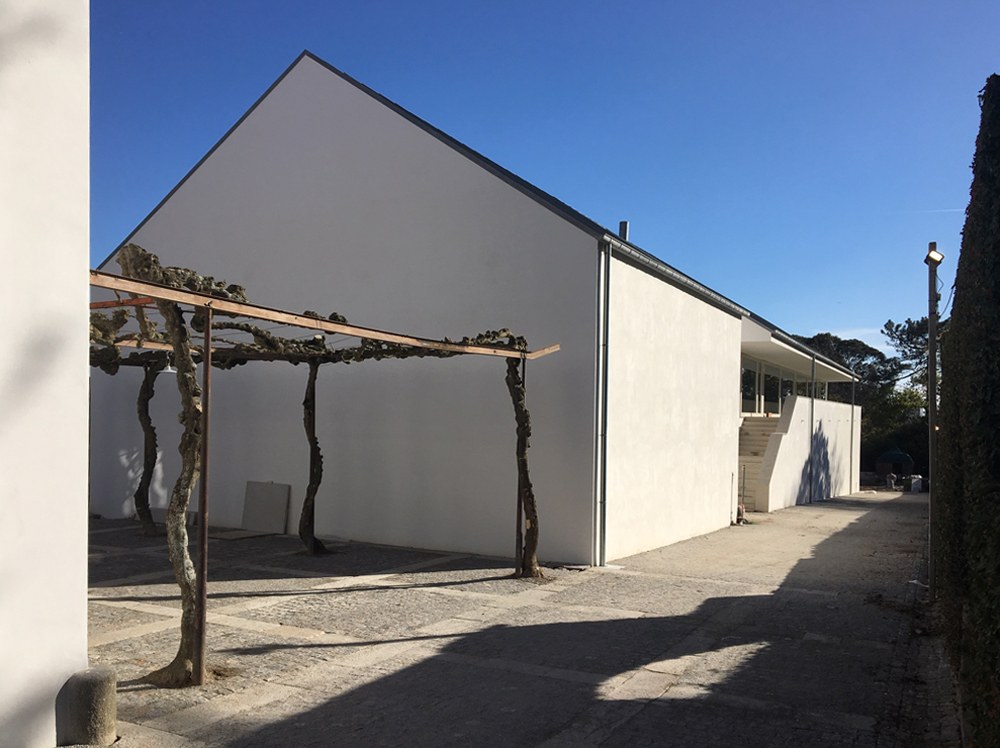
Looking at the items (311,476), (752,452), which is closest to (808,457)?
(752,452)

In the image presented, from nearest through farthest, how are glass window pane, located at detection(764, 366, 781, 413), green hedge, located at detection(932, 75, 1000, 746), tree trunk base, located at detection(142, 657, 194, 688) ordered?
1. green hedge, located at detection(932, 75, 1000, 746)
2. tree trunk base, located at detection(142, 657, 194, 688)
3. glass window pane, located at detection(764, 366, 781, 413)

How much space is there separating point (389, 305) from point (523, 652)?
7053mm

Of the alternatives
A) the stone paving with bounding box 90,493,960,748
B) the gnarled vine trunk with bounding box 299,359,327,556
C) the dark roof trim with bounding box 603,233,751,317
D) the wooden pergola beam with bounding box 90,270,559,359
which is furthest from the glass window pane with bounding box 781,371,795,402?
the wooden pergola beam with bounding box 90,270,559,359

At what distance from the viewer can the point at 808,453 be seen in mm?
24500

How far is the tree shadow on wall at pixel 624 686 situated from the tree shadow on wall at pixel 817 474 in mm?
16021

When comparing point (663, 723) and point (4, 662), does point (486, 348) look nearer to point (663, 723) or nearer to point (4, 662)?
point (663, 723)

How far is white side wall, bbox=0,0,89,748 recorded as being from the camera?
14.3ft

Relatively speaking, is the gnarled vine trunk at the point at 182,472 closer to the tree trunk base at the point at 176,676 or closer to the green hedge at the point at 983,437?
the tree trunk base at the point at 176,676

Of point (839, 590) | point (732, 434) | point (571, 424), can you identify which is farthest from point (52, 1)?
point (732, 434)

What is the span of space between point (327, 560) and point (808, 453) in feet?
57.1

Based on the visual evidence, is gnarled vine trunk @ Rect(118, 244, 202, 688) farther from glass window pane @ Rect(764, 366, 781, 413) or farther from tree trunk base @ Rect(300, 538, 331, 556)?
glass window pane @ Rect(764, 366, 781, 413)

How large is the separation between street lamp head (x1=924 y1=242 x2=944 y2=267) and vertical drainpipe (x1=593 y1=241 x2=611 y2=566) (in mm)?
3803

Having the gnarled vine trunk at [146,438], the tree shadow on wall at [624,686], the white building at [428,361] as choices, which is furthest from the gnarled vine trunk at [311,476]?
the tree shadow on wall at [624,686]

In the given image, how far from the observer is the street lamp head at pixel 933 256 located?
9418 millimetres
